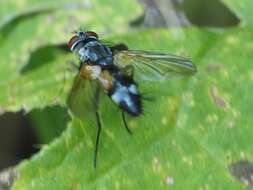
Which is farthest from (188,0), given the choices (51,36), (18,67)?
(18,67)

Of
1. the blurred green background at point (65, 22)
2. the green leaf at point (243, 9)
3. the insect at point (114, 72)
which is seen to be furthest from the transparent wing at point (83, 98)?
the green leaf at point (243, 9)

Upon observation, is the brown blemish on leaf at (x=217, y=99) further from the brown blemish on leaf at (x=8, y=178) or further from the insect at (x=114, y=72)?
the brown blemish on leaf at (x=8, y=178)

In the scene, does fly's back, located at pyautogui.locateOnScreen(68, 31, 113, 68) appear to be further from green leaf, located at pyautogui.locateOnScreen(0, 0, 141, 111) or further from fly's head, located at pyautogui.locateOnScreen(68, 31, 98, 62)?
green leaf, located at pyautogui.locateOnScreen(0, 0, 141, 111)

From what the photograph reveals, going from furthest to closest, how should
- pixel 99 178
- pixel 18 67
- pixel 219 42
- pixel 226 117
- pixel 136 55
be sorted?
1. pixel 18 67
2. pixel 219 42
3. pixel 136 55
4. pixel 226 117
5. pixel 99 178

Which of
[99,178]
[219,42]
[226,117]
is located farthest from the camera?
[219,42]

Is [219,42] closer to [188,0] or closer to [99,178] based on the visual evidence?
[188,0]

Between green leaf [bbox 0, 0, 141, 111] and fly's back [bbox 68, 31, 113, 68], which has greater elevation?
fly's back [bbox 68, 31, 113, 68]

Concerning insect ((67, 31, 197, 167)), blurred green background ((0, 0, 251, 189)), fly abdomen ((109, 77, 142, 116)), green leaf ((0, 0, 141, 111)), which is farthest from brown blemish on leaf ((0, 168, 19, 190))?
green leaf ((0, 0, 141, 111))
